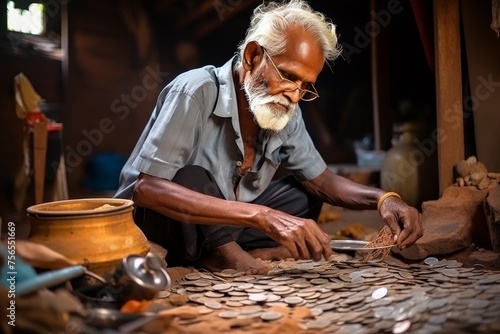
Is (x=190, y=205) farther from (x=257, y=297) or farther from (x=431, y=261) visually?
(x=431, y=261)

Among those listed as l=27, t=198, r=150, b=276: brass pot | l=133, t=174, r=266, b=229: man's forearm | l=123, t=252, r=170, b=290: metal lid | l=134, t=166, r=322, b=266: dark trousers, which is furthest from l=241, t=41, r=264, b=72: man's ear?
l=123, t=252, r=170, b=290: metal lid

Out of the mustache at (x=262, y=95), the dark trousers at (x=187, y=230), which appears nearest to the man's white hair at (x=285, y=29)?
the mustache at (x=262, y=95)

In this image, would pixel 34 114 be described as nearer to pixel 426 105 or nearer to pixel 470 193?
pixel 470 193

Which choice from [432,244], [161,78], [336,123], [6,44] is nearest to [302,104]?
[336,123]

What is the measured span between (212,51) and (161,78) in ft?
3.30

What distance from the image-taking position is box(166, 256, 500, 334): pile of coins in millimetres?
2521

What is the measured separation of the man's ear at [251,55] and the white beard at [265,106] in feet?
0.29

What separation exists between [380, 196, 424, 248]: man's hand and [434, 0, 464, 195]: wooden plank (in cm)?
115

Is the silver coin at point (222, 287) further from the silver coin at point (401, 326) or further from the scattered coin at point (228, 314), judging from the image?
the silver coin at point (401, 326)

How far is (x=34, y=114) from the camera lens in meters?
6.54

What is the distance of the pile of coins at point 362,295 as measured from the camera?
2.52m

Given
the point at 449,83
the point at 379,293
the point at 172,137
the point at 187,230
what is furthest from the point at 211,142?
the point at 449,83

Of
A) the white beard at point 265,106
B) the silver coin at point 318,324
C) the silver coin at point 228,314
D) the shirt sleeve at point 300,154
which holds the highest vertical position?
the white beard at point 265,106

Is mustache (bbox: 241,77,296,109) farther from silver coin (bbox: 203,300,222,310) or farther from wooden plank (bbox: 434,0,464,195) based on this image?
wooden plank (bbox: 434,0,464,195)
